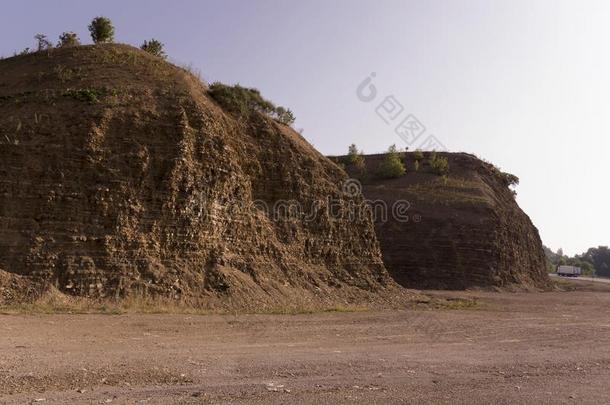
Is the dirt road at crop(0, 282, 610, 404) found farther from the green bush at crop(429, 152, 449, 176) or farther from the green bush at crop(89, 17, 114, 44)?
the green bush at crop(429, 152, 449, 176)

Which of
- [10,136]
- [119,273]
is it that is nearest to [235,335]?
[119,273]

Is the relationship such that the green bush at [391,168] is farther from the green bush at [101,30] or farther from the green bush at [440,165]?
the green bush at [101,30]

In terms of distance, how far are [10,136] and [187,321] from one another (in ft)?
26.0

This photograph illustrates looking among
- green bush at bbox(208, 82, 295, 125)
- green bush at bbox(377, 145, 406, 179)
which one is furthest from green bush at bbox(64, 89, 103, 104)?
green bush at bbox(377, 145, 406, 179)

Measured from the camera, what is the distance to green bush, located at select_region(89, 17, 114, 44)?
1000 inches

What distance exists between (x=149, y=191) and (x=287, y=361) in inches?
399

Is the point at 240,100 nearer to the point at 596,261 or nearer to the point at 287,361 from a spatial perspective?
the point at 287,361

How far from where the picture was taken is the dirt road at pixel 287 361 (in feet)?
24.4

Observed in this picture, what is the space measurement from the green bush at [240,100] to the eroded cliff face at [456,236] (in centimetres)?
1631

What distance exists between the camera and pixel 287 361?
31.9 ft

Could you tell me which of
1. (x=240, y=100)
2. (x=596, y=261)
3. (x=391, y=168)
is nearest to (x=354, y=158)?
(x=391, y=168)

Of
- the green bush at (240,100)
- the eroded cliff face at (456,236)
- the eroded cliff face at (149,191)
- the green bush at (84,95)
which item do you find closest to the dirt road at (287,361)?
the eroded cliff face at (149,191)

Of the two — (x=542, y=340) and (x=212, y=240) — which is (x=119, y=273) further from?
(x=542, y=340)

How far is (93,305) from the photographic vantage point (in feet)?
49.8
